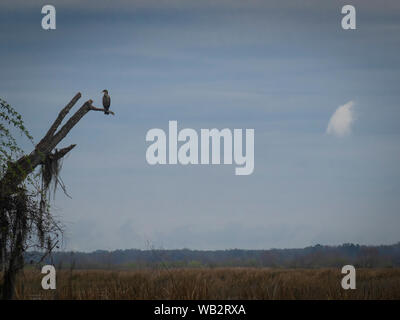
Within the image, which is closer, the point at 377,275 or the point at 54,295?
the point at 54,295

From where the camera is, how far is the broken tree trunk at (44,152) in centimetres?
954

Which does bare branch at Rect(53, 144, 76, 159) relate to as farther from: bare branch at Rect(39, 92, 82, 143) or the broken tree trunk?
bare branch at Rect(39, 92, 82, 143)

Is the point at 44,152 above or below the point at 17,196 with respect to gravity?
above

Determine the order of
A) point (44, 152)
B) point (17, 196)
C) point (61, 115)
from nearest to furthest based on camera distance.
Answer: point (17, 196) < point (44, 152) < point (61, 115)

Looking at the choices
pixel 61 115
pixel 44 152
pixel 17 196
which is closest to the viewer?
pixel 17 196

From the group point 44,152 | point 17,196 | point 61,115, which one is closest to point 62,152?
point 44,152

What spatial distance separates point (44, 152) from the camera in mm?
10688

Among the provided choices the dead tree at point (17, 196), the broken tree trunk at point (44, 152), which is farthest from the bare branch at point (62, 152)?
the dead tree at point (17, 196)

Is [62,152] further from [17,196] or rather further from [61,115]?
[17,196]

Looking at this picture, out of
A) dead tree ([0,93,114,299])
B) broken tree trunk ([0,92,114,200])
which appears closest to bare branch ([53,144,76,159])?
broken tree trunk ([0,92,114,200])
